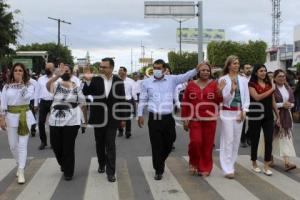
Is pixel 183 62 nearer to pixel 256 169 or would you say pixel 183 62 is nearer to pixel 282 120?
pixel 282 120

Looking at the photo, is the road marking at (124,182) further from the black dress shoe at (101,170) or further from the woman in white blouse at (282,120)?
the woman in white blouse at (282,120)

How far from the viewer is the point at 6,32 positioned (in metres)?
41.1

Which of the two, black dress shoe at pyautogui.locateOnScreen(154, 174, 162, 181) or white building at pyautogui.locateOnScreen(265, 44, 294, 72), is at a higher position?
white building at pyautogui.locateOnScreen(265, 44, 294, 72)

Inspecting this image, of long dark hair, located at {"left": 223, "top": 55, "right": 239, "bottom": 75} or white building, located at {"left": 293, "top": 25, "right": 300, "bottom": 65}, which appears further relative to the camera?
white building, located at {"left": 293, "top": 25, "right": 300, "bottom": 65}

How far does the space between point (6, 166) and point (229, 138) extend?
388 cm

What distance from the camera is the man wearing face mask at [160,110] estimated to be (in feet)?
27.8

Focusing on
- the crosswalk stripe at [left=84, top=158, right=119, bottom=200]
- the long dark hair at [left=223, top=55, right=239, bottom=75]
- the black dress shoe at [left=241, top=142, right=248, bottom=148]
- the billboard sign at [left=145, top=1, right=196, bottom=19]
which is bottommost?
the black dress shoe at [left=241, top=142, right=248, bottom=148]

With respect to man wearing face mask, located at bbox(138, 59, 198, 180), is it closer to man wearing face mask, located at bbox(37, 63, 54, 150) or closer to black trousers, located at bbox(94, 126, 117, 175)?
black trousers, located at bbox(94, 126, 117, 175)

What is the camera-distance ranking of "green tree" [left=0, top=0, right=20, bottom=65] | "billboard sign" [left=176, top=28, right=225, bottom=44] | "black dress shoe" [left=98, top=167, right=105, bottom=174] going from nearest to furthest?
"black dress shoe" [left=98, top=167, right=105, bottom=174] → "green tree" [left=0, top=0, right=20, bottom=65] → "billboard sign" [left=176, top=28, right=225, bottom=44]

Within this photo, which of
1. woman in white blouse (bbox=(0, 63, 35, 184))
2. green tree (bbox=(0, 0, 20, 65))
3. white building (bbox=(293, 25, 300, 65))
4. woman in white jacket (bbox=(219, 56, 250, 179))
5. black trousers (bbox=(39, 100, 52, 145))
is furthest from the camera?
white building (bbox=(293, 25, 300, 65))

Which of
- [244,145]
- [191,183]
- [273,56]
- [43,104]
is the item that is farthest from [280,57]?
[191,183]

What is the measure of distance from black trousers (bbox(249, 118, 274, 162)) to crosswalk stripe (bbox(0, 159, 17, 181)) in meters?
3.96

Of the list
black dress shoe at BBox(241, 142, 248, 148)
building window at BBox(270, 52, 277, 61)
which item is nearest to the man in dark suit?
black dress shoe at BBox(241, 142, 248, 148)

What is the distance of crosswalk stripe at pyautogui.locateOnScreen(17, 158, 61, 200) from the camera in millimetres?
7446
